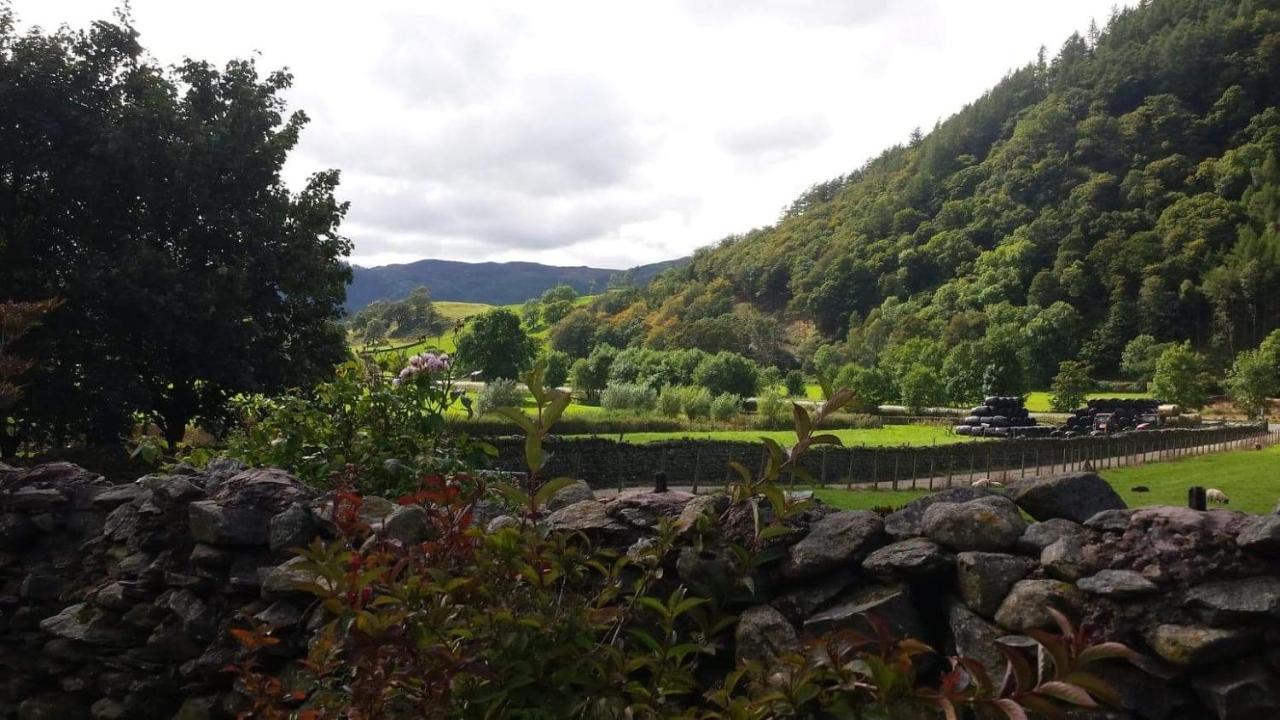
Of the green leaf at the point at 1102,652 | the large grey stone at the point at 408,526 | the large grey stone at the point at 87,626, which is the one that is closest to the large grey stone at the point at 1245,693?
the green leaf at the point at 1102,652

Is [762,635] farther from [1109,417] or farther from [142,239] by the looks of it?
[1109,417]

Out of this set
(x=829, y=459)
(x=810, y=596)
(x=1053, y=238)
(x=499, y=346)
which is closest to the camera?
(x=810, y=596)

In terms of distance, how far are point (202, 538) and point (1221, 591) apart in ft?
14.4

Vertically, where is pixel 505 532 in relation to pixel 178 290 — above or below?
below

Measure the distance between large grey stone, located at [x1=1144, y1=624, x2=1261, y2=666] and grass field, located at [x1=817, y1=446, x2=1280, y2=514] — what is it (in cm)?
1301

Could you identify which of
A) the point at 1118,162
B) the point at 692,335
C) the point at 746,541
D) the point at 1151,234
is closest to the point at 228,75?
the point at 746,541

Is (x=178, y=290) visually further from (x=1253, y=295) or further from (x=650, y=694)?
(x=1253, y=295)

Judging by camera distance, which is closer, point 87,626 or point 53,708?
point 87,626

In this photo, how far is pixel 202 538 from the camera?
14.0 ft

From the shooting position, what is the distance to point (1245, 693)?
241 centimetres

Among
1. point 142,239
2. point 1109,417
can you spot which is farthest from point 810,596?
point 1109,417

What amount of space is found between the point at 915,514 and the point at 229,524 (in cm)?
330

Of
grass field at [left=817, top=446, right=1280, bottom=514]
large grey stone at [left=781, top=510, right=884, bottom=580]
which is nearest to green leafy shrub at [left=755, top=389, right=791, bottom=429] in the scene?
grass field at [left=817, top=446, right=1280, bottom=514]

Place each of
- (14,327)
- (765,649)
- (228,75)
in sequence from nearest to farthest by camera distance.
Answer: (765,649), (14,327), (228,75)
